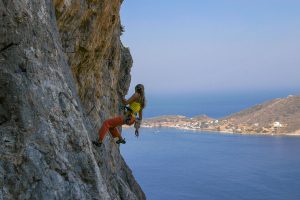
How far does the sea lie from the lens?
64.3m

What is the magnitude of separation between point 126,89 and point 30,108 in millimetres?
17790

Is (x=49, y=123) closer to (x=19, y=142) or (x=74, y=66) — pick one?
(x=19, y=142)

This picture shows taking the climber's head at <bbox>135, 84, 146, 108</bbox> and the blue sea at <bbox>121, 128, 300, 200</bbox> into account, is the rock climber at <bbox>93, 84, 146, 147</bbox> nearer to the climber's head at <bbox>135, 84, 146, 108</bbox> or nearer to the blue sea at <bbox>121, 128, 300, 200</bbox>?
the climber's head at <bbox>135, 84, 146, 108</bbox>

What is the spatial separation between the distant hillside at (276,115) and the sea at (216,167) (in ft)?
40.8

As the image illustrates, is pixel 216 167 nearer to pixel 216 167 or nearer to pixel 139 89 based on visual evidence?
pixel 216 167

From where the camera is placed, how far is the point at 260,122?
5866 inches

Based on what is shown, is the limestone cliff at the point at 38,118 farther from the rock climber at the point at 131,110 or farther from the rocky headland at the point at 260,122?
the rocky headland at the point at 260,122

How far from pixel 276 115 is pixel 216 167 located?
74.4m

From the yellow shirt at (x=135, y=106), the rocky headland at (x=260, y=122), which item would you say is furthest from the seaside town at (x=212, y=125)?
the yellow shirt at (x=135, y=106)

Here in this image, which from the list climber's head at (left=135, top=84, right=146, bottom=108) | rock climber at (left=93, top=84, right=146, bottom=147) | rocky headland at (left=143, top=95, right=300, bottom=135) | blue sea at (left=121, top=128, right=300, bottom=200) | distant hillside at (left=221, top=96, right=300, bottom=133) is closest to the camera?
rock climber at (left=93, top=84, right=146, bottom=147)

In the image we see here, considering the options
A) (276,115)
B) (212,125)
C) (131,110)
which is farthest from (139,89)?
(212,125)

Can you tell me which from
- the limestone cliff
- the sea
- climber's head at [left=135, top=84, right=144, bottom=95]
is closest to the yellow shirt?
climber's head at [left=135, top=84, right=144, bottom=95]

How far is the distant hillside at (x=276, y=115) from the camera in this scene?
14000 cm

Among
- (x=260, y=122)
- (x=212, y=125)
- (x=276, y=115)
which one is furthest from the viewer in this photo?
(x=212, y=125)
